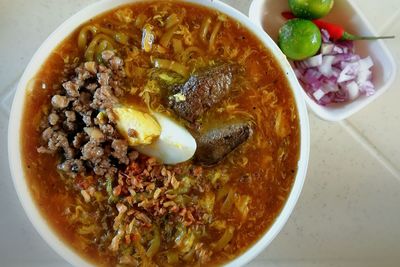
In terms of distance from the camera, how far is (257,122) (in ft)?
6.66

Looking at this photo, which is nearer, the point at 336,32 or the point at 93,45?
the point at 93,45

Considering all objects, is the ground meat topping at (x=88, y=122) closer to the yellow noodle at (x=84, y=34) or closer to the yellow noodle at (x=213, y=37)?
the yellow noodle at (x=84, y=34)

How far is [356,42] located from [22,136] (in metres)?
1.31

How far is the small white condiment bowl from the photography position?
7.16 ft

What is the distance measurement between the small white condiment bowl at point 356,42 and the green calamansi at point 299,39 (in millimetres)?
109

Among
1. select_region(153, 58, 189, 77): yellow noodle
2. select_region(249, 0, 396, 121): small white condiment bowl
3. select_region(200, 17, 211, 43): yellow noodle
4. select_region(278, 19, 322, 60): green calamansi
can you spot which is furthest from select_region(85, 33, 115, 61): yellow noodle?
select_region(278, 19, 322, 60): green calamansi

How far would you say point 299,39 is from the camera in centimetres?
215

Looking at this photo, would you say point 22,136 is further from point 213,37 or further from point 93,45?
point 213,37

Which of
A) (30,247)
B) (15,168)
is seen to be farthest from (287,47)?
(30,247)

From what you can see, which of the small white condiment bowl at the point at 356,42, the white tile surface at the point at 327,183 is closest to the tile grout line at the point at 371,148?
the white tile surface at the point at 327,183

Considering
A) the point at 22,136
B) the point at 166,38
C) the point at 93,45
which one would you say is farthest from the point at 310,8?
the point at 22,136

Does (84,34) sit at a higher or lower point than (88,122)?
higher

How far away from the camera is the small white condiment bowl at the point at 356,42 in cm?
218

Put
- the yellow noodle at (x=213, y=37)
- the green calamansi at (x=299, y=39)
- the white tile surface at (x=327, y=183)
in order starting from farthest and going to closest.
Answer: the white tile surface at (x=327, y=183)
the green calamansi at (x=299, y=39)
the yellow noodle at (x=213, y=37)
